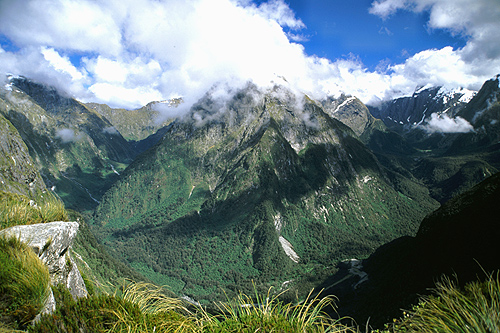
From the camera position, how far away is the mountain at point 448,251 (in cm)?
3344

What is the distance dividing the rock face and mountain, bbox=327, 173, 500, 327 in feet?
120

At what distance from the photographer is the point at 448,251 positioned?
3997cm

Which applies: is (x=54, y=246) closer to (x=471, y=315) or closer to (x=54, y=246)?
(x=54, y=246)

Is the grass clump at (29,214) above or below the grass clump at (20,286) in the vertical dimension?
above

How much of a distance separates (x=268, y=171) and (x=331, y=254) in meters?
76.4

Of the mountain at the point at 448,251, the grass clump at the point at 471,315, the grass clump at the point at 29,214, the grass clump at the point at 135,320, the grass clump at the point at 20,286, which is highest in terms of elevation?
the grass clump at the point at 29,214

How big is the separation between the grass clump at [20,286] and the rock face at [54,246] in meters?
0.96

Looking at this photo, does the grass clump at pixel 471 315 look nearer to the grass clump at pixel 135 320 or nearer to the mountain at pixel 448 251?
the grass clump at pixel 135 320

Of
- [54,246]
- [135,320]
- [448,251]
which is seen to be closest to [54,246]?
[54,246]

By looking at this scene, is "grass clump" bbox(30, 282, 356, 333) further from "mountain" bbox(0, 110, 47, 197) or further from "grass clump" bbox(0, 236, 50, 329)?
"mountain" bbox(0, 110, 47, 197)

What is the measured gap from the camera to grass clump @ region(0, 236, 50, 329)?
5219 millimetres

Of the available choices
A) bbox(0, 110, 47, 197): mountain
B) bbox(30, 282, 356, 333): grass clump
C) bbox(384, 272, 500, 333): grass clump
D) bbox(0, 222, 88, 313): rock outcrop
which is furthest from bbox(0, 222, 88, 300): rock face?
bbox(0, 110, 47, 197): mountain

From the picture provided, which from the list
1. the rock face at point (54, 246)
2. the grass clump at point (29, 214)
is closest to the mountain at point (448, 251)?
the rock face at point (54, 246)

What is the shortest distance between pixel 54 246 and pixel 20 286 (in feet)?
9.41
